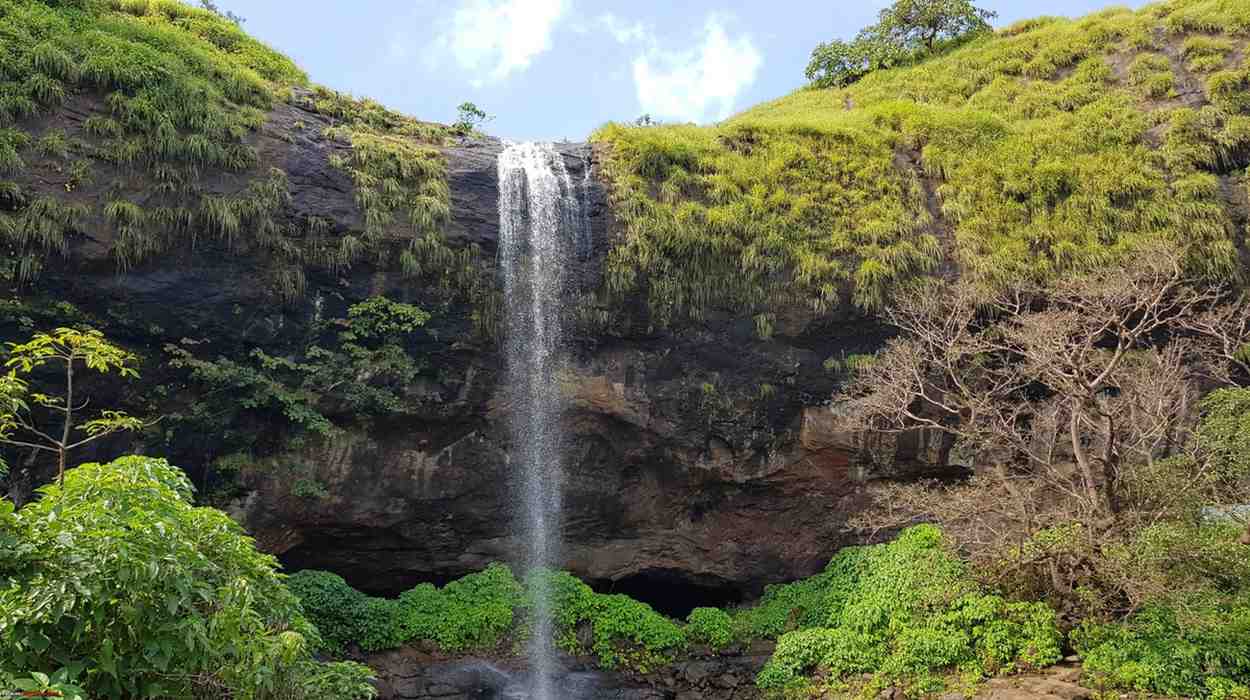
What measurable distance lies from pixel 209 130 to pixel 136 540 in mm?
10180

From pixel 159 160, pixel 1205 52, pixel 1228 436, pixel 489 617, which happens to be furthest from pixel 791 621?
pixel 1205 52

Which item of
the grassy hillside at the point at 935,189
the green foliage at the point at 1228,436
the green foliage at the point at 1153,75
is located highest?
the green foliage at the point at 1153,75

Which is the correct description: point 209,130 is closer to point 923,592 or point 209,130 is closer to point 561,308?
point 561,308

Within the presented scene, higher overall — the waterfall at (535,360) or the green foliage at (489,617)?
the waterfall at (535,360)

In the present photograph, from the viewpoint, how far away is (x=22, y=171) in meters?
11.7

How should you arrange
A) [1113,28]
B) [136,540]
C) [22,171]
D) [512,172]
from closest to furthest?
1. [136,540]
2. [22,171]
3. [512,172]
4. [1113,28]

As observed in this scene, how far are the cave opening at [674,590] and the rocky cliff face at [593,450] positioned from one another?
39mm

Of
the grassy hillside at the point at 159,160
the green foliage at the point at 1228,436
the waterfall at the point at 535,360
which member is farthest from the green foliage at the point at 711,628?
the green foliage at the point at 1228,436

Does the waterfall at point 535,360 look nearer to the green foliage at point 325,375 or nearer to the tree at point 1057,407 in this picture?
the green foliage at point 325,375

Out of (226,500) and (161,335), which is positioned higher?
(161,335)

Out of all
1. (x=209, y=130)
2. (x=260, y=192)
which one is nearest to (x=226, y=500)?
(x=260, y=192)

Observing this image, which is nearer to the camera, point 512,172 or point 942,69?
point 512,172

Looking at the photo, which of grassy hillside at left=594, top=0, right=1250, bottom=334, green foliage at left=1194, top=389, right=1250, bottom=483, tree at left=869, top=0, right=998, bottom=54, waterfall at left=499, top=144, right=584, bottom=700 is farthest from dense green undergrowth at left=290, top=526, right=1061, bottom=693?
tree at left=869, top=0, right=998, bottom=54

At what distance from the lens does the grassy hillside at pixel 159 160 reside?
39.0 feet
